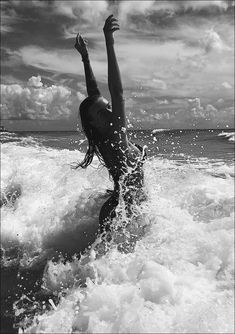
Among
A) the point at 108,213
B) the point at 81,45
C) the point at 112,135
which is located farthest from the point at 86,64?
the point at 108,213

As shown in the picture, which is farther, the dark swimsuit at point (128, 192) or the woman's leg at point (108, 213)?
the woman's leg at point (108, 213)

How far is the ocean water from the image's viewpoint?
3.02 metres

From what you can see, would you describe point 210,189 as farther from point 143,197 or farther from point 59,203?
point 59,203

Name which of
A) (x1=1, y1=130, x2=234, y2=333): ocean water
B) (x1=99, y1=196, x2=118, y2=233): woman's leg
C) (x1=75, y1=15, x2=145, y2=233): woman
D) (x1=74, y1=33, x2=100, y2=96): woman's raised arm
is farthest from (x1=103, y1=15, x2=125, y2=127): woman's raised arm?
(x1=1, y1=130, x2=234, y2=333): ocean water

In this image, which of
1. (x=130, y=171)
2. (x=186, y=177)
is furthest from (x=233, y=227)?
(x=186, y=177)

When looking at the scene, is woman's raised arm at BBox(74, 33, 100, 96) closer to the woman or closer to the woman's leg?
the woman

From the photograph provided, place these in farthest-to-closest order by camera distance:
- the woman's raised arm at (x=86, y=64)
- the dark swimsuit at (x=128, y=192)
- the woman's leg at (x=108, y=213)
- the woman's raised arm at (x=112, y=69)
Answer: the woman's leg at (x=108, y=213) < the dark swimsuit at (x=128, y=192) < the woman's raised arm at (x=86, y=64) < the woman's raised arm at (x=112, y=69)

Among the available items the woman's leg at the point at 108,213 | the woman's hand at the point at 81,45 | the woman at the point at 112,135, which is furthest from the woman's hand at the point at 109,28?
the woman's leg at the point at 108,213

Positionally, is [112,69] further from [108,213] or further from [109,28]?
[108,213]

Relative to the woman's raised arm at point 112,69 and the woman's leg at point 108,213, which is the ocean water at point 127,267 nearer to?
the woman's leg at point 108,213

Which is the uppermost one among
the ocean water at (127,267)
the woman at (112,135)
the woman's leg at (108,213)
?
the woman at (112,135)

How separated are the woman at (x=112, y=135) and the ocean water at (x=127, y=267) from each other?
35 centimetres

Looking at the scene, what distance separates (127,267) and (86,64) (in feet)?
6.71

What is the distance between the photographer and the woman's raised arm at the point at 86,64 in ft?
12.0
